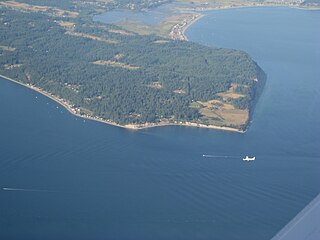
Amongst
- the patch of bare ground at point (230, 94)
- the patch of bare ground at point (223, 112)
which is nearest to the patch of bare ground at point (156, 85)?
the patch of bare ground at point (223, 112)

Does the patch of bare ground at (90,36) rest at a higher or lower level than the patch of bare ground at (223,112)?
higher

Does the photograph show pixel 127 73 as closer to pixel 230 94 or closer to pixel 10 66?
pixel 230 94

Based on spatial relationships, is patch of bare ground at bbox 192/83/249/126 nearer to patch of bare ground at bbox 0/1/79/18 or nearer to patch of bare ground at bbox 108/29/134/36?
patch of bare ground at bbox 108/29/134/36

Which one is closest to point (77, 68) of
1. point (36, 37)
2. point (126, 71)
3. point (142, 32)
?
point (126, 71)

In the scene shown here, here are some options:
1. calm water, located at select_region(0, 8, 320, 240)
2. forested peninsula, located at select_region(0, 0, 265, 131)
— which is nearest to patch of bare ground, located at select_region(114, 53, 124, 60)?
forested peninsula, located at select_region(0, 0, 265, 131)

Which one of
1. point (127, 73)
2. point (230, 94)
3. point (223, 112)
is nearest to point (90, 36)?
point (127, 73)

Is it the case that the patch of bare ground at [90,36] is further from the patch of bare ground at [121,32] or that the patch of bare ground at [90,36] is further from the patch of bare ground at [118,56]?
the patch of bare ground at [118,56]

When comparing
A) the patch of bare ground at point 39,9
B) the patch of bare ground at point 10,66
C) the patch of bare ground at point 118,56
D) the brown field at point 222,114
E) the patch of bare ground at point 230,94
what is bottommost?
the brown field at point 222,114

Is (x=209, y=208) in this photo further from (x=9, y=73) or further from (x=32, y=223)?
(x=9, y=73)
